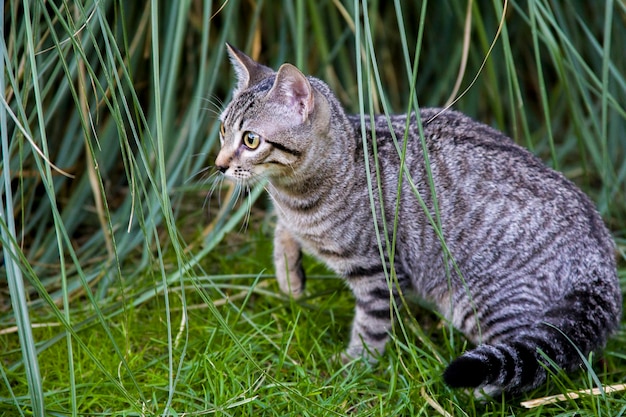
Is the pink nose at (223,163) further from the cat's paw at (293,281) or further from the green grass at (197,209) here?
the cat's paw at (293,281)

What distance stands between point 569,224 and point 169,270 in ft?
5.96

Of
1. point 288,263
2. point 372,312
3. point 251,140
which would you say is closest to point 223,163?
point 251,140

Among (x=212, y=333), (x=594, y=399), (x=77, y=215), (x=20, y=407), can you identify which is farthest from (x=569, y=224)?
(x=77, y=215)

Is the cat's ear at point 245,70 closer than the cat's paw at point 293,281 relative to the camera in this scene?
Yes

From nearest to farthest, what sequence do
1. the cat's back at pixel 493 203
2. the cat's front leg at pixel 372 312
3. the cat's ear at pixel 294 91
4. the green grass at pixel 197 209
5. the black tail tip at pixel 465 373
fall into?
the black tail tip at pixel 465 373
the green grass at pixel 197 209
the cat's ear at pixel 294 91
the cat's back at pixel 493 203
the cat's front leg at pixel 372 312

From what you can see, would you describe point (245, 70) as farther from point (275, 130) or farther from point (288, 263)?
point (288, 263)

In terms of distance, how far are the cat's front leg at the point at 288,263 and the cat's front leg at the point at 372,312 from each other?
311 mm

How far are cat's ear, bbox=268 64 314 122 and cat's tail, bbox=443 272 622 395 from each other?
108cm

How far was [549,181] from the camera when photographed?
9.91 ft

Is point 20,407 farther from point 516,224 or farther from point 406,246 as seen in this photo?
point 516,224

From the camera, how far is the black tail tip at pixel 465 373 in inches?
88.6

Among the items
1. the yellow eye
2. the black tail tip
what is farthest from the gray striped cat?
the black tail tip

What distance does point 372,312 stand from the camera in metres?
3.07

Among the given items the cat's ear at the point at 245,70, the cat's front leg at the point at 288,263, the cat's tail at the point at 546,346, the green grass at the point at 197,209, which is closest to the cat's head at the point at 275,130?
the cat's ear at the point at 245,70
